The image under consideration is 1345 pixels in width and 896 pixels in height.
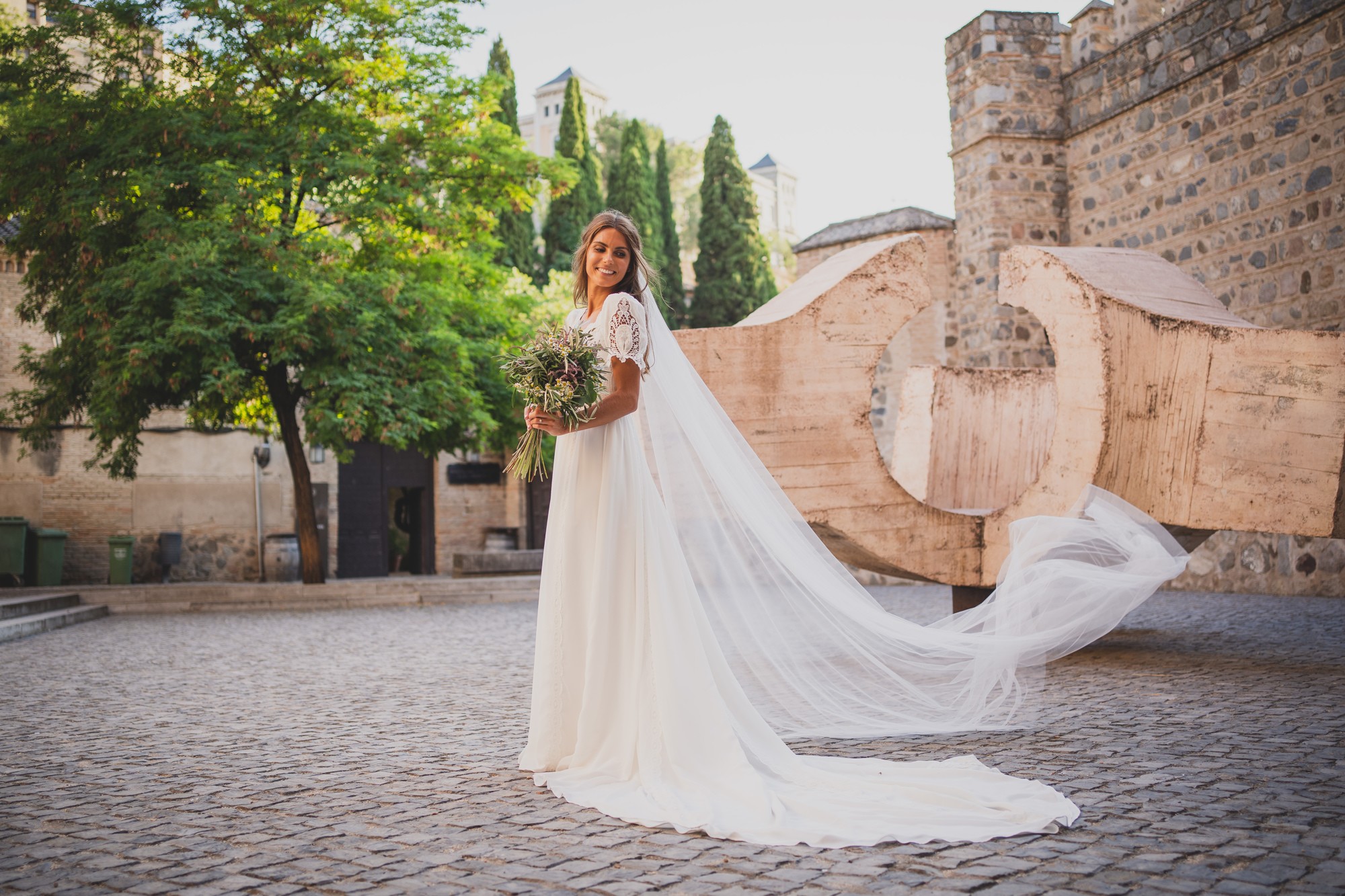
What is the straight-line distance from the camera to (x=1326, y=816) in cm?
347

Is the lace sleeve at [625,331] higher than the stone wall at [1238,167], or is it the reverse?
the stone wall at [1238,167]

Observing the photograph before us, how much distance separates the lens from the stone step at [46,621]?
36.4 feet

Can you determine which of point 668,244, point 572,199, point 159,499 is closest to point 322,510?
point 159,499

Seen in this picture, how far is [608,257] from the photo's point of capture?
177 inches

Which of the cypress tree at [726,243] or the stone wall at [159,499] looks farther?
the cypress tree at [726,243]

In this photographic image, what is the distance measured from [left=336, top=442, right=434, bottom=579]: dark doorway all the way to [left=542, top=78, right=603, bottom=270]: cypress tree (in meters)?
10.1

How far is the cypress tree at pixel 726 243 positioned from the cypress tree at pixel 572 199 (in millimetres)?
3644

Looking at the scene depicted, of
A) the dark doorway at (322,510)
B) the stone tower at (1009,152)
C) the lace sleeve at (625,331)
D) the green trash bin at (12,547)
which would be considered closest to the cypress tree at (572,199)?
the dark doorway at (322,510)

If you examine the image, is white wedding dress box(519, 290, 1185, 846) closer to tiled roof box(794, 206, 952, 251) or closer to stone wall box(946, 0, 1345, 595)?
stone wall box(946, 0, 1345, 595)

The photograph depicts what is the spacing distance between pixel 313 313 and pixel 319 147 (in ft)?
7.41

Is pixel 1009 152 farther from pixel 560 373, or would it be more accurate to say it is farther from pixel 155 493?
pixel 155 493

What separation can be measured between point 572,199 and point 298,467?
2045cm

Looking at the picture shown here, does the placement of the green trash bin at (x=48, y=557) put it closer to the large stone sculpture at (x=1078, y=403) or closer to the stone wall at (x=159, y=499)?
the stone wall at (x=159, y=499)

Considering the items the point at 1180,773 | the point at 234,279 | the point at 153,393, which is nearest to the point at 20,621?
the point at 153,393
